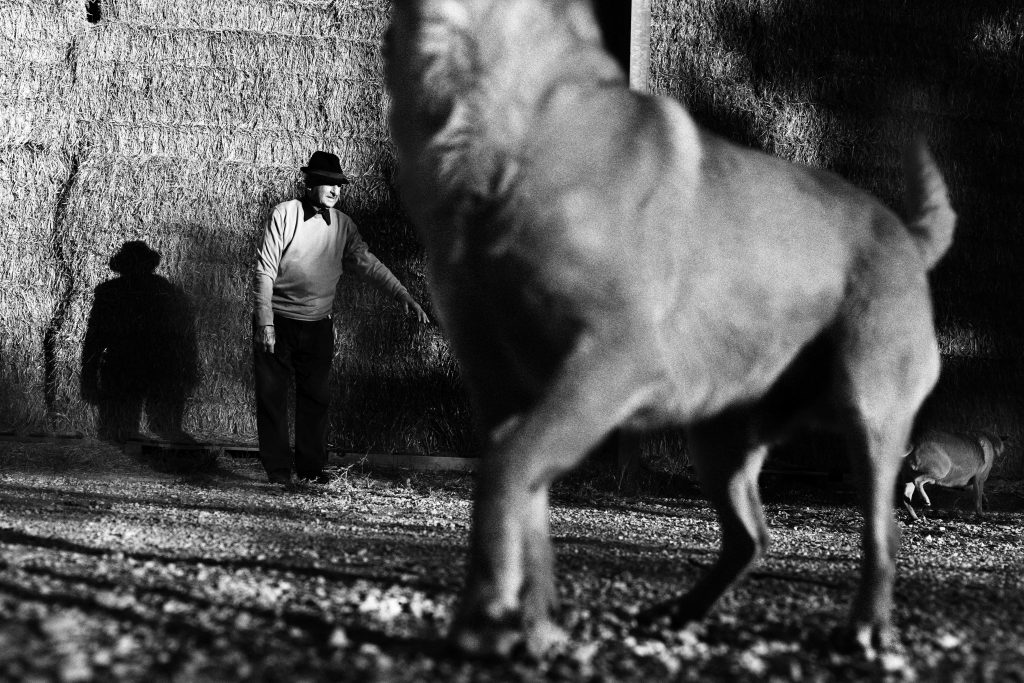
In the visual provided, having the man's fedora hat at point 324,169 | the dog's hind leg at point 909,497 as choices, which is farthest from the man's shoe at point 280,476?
the dog's hind leg at point 909,497

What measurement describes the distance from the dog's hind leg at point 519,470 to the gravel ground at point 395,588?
8cm

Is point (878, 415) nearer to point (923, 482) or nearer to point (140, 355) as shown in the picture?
point (923, 482)

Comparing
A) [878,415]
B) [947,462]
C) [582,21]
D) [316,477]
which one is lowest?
[316,477]

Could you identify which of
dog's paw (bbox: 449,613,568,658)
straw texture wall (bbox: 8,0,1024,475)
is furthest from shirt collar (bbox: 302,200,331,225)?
dog's paw (bbox: 449,613,568,658)

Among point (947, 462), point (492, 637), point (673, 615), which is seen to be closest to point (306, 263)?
point (947, 462)

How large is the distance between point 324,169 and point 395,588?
408 cm

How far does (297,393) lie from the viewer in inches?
282

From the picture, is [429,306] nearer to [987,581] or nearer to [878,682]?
[987,581]

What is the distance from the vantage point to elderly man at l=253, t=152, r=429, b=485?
698cm

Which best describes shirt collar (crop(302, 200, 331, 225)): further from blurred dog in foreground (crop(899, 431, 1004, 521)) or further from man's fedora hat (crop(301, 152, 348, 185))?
blurred dog in foreground (crop(899, 431, 1004, 521))

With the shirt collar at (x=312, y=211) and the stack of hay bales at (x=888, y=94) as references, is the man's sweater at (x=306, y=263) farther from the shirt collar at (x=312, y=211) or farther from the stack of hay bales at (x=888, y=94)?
the stack of hay bales at (x=888, y=94)

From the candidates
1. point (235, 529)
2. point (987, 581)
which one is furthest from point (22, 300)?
point (987, 581)

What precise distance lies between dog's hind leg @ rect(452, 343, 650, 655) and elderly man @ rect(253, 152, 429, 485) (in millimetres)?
4661

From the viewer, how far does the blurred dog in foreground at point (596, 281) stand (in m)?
2.46
